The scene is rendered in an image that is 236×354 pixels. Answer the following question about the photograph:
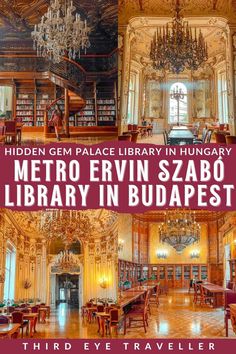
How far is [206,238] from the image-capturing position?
14.0m

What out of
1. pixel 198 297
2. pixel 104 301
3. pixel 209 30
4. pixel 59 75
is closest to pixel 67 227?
pixel 104 301

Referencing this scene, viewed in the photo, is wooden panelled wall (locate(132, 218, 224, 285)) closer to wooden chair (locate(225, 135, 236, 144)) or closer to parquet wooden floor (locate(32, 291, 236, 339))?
parquet wooden floor (locate(32, 291, 236, 339))

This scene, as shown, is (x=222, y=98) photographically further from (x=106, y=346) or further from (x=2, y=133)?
(x=106, y=346)

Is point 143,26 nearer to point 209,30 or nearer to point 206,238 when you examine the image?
point 209,30

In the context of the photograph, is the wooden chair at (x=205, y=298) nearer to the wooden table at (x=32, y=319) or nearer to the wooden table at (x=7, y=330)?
the wooden table at (x=32, y=319)

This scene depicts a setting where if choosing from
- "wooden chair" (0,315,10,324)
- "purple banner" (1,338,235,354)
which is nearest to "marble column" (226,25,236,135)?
"purple banner" (1,338,235,354)

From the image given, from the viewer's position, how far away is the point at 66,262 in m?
7.20

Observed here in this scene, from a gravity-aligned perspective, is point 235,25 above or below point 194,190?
above

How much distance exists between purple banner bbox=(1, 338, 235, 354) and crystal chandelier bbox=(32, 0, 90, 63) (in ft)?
13.8

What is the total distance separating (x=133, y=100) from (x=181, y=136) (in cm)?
104

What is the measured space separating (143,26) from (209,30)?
3.63 feet

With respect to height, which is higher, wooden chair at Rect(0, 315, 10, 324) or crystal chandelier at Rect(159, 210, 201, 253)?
crystal chandelier at Rect(159, 210, 201, 253)

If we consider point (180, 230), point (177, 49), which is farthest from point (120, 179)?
point (180, 230)

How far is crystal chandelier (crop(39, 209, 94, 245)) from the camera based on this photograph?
291 inches
